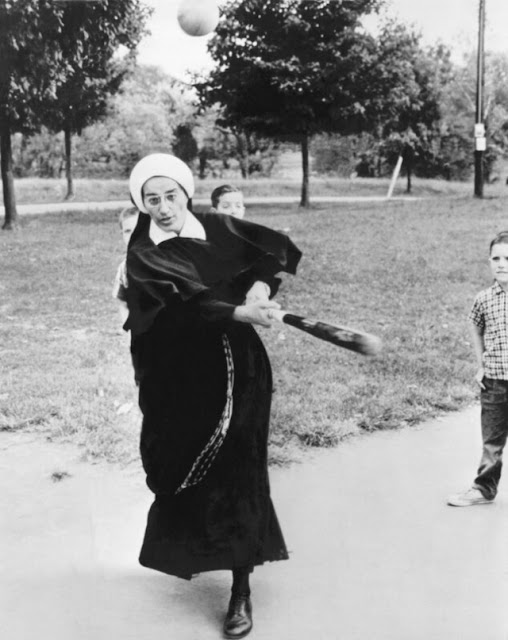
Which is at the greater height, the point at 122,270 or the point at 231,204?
the point at 231,204

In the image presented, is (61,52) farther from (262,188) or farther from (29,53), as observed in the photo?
(262,188)

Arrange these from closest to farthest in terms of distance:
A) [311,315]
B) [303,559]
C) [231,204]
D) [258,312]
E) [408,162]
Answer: [258,312], [303,559], [231,204], [311,315], [408,162]

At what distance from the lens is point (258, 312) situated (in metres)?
2.08

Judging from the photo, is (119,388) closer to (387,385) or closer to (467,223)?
(387,385)

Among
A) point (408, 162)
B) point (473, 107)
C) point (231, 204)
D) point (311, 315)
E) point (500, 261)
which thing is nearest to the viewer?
point (500, 261)

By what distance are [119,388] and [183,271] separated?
2.77m

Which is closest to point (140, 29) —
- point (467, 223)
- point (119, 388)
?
point (119, 388)

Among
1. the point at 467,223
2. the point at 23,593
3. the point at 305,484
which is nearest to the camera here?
the point at 23,593

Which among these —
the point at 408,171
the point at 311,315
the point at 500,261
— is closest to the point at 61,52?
the point at 311,315

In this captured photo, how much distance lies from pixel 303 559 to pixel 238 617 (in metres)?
0.48

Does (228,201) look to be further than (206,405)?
Yes

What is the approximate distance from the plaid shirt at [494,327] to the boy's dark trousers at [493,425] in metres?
0.06

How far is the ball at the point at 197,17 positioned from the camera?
417 cm

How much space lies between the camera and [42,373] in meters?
5.19
